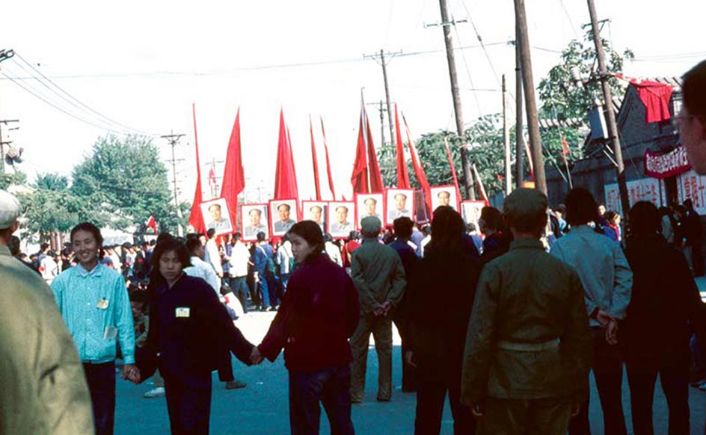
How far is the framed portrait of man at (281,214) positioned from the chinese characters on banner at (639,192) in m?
10.2

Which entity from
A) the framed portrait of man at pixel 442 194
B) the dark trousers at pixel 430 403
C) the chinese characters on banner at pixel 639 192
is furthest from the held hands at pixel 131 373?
the chinese characters on banner at pixel 639 192

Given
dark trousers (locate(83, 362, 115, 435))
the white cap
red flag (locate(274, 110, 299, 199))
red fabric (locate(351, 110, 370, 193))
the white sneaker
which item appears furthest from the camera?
red fabric (locate(351, 110, 370, 193))

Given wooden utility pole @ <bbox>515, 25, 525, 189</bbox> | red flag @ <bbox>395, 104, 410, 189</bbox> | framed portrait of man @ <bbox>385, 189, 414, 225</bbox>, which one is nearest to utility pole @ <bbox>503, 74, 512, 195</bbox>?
red flag @ <bbox>395, 104, 410, 189</bbox>

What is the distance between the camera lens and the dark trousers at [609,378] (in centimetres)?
709

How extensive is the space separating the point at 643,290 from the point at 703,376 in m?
3.87

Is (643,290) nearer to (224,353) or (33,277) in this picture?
(224,353)

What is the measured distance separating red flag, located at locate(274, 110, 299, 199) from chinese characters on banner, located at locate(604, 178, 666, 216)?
8961 millimetres

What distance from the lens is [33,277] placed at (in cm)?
208

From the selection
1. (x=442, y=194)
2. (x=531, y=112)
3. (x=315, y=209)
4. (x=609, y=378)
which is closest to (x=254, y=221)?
(x=315, y=209)

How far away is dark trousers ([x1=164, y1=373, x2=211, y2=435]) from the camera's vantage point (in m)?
6.95

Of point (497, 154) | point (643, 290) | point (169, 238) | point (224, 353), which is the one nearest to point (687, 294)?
point (643, 290)

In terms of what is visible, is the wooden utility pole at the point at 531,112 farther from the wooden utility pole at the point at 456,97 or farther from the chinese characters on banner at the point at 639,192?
the chinese characters on banner at the point at 639,192

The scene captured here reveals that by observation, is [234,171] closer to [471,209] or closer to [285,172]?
[285,172]

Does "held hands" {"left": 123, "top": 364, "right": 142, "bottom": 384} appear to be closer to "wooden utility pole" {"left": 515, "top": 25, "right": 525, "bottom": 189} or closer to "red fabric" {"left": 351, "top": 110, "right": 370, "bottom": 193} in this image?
"wooden utility pole" {"left": 515, "top": 25, "right": 525, "bottom": 189}
